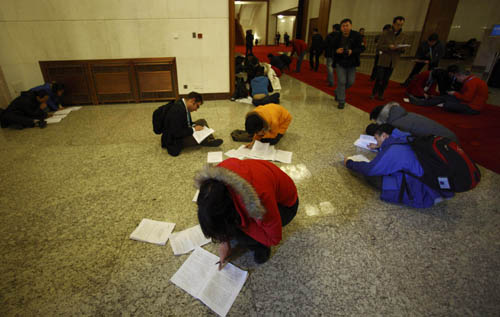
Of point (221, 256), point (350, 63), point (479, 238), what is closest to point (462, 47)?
point (350, 63)

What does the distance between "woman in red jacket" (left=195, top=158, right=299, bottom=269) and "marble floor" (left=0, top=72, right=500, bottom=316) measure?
41 centimetres

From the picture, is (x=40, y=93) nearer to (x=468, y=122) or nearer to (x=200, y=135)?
(x=200, y=135)

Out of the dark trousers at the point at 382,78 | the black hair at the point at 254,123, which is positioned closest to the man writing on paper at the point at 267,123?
the black hair at the point at 254,123

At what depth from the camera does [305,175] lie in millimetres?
2582

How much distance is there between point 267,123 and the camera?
286 cm

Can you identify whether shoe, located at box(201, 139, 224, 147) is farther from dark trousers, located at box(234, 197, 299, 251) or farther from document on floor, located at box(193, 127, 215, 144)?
dark trousers, located at box(234, 197, 299, 251)

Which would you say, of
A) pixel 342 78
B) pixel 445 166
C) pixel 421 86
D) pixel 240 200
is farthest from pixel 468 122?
pixel 240 200

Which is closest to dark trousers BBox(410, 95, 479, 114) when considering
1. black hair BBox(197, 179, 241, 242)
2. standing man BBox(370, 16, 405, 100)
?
standing man BBox(370, 16, 405, 100)

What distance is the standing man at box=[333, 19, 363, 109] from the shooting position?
14.9 feet

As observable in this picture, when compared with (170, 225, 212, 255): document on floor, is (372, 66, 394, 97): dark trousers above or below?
above

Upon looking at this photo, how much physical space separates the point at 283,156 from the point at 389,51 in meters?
3.67

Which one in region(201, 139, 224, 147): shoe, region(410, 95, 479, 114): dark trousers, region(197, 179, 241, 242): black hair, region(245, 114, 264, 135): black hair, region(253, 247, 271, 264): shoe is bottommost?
region(253, 247, 271, 264): shoe

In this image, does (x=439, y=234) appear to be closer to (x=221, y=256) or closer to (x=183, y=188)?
(x=221, y=256)

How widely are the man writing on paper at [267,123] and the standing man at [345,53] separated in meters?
2.07
